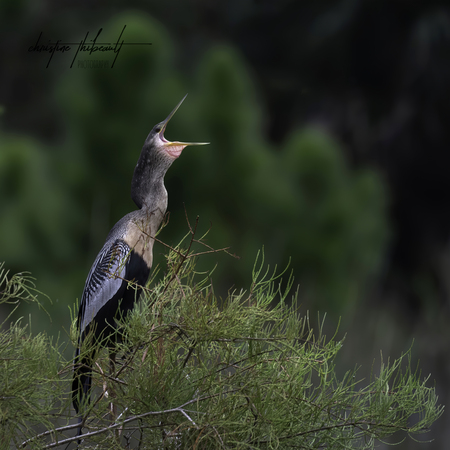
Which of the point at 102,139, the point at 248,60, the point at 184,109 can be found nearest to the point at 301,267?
the point at 184,109

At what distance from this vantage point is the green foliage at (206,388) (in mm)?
729

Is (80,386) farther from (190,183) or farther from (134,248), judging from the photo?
(190,183)

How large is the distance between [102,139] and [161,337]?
7.91ft

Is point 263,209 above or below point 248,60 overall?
below

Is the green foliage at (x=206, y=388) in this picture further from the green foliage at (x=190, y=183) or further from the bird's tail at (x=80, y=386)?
the green foliage at (x=190, y=183)

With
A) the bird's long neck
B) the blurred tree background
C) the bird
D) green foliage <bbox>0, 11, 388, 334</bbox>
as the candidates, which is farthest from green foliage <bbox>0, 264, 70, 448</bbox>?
green foliage <bbox>0, 11, 388, 334</bbox>

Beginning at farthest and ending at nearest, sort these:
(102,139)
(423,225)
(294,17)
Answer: (294,17)
(423,225)
(102,139)

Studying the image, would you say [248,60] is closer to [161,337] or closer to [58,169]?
[58,169]

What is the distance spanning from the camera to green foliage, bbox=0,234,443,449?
729mm

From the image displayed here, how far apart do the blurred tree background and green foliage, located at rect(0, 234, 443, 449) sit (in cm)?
174

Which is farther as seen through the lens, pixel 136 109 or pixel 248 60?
pixel 248 60

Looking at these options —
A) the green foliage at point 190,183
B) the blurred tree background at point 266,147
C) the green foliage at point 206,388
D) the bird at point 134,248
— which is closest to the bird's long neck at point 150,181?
the bird at point 134,248

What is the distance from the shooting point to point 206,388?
0.74m

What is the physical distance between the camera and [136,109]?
297cm
